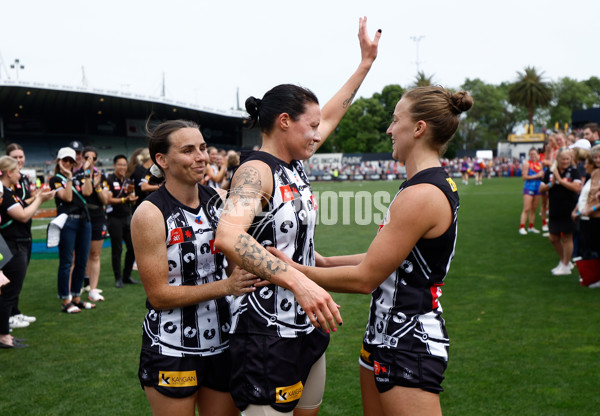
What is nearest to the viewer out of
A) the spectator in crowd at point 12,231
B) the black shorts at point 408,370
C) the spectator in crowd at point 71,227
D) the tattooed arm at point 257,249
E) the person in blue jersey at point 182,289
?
the tattooed arm at point 257,249

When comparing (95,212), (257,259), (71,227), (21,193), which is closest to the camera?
(257,259)

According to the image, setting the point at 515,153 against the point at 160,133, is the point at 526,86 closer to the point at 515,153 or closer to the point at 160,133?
the point at 515,153

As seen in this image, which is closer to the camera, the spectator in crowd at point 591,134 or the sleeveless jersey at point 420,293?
the sleeveless jersey at point 420,293

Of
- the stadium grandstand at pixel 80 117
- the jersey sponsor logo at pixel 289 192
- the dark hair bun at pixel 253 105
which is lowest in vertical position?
the jersey sponsor logo at pixel 289 192

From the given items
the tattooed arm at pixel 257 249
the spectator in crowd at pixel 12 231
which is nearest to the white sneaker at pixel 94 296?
the spectator in crowd at pixel 12 231

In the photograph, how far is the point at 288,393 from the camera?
2379 mm

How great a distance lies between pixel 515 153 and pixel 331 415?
71.2 meters

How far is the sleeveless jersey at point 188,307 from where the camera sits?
2.63 meters

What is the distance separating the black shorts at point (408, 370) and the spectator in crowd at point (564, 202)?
25.3ft

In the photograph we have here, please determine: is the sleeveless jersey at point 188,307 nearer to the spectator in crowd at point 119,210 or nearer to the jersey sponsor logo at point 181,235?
the jersey sponsor logo at point 181,235

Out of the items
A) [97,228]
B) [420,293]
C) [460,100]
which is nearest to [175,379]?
[420,293]

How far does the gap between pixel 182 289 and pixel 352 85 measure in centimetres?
187

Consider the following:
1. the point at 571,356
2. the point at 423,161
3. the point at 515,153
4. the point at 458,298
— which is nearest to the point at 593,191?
the point at 458,298

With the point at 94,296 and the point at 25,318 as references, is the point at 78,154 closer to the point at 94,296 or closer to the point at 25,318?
the point at 94,296
